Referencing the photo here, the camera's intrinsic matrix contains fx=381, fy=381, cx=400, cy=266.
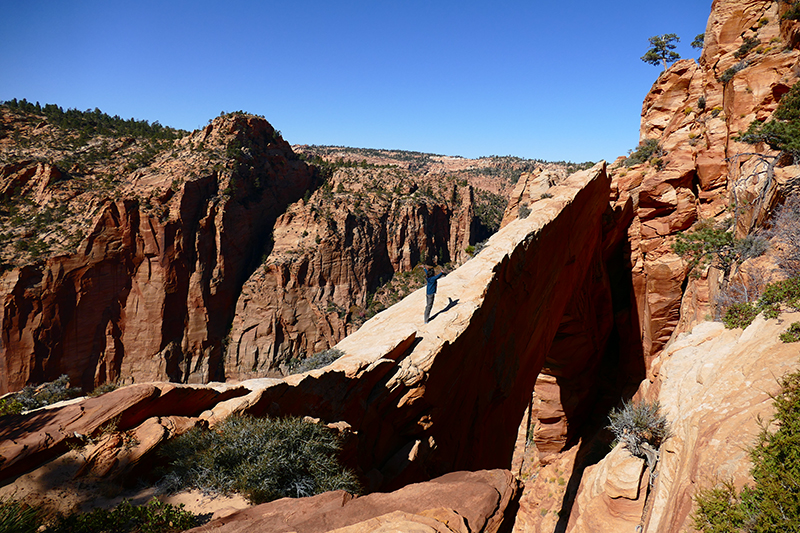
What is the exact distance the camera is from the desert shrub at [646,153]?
19.4m

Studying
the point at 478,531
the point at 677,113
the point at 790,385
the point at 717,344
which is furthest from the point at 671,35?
the point at 478,531

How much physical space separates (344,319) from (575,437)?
39850 mm

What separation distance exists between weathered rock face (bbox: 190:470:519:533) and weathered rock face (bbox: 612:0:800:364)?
11.2 meters

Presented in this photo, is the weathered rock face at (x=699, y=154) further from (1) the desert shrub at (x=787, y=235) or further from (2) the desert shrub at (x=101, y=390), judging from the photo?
(2) the desert shrub at (x=101, y=390)

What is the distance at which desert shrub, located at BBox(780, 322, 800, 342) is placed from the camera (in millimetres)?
5262

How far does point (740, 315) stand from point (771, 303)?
0.72m

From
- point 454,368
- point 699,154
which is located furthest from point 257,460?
point 699,154

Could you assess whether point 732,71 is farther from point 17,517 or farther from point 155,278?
point 155,278

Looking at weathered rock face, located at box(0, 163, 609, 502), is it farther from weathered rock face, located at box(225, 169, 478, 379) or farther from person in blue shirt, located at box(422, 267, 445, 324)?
weathered rock face, located at box(225, 169, 478, 379)

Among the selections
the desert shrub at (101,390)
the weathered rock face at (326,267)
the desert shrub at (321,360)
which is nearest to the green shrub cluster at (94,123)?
the weathered rock face at (326,267)

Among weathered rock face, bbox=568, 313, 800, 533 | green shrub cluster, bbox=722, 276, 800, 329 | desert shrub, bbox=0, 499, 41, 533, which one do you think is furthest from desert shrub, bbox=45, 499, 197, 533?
green shrub cluster, bbox=722, 276, 800, 329

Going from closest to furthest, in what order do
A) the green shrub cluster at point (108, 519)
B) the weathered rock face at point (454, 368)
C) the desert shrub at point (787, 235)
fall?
1. the green shrub cluster at point (108, 519)
2. the desert shrub at point (787, 235)
3. the weathered rock face at point (454, 368)

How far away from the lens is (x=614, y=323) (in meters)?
22.6

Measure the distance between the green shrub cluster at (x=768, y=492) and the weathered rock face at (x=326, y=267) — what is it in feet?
173
